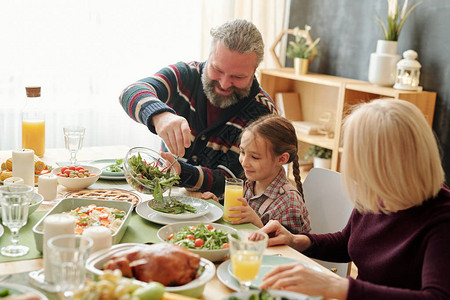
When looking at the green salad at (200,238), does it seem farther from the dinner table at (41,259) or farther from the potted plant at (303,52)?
the potted plant at (303,52)

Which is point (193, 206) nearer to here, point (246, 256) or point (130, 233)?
point (130, 233)

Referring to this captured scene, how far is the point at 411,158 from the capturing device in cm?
134

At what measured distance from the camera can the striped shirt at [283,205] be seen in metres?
2.03

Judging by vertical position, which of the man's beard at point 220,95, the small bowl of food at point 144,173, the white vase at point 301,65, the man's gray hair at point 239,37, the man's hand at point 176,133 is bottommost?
the small bowl of food at point 144,173

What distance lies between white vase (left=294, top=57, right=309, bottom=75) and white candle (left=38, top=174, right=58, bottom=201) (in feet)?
8.60

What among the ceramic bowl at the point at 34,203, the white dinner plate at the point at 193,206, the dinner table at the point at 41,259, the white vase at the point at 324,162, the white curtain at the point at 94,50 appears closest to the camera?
the dinner table at the point at 41,259

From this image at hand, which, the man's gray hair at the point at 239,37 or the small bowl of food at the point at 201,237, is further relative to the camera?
the man's gray hair at the point at 239,37

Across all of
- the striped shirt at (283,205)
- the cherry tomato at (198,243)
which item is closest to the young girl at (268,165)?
the striped shirt at (283,205)

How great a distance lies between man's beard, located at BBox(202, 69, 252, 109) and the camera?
8.35ft

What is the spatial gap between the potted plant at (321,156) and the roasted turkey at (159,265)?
9.42 ft

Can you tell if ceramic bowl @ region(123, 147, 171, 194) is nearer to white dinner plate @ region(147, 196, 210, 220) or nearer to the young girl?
white dinner plate @ region(147, 196, 210, 220)

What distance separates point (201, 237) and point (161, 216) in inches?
12.7

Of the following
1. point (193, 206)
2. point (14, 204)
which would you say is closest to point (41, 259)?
point (14, 204)

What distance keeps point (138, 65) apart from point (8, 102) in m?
1.03
